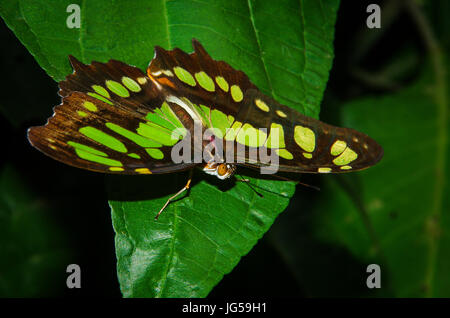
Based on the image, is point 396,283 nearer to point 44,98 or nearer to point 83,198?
point 83,198

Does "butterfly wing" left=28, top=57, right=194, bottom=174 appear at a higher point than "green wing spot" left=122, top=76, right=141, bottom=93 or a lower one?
lower

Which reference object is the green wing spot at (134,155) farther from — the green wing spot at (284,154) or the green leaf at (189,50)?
the green wing spot at (284,154)

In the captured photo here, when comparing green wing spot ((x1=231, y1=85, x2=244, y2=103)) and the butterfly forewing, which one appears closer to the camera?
the butterfly forewing

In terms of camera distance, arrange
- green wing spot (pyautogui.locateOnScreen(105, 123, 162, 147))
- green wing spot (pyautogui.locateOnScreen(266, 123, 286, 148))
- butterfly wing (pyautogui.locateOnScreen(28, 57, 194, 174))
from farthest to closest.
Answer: green wing spot (pyautogui.locateOnScreen(266, 123, 286, 148)), green wing spot (pyautogui.locateOnScreen(105, 123, 162, 147)), butterfly wing (pyautogui.locateOnScreen(28, 57, 194, 174))

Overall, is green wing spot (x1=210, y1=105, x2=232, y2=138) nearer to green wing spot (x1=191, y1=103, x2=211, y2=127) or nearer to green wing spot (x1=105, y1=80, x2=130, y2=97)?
green wing spot (x1=191, y1=103, x2=211, y2=127)

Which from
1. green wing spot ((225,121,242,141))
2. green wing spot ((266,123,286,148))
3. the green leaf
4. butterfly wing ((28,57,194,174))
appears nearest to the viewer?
the green leaf

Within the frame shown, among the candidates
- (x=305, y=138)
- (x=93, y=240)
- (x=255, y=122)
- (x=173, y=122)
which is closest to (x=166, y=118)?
(x=173, y=122)

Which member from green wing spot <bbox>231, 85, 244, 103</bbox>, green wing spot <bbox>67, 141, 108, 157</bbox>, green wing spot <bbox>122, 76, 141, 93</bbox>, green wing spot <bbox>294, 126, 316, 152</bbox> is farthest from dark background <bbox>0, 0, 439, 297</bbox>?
green wing spot <bbox>67, 141, 108, 157</bbox>
